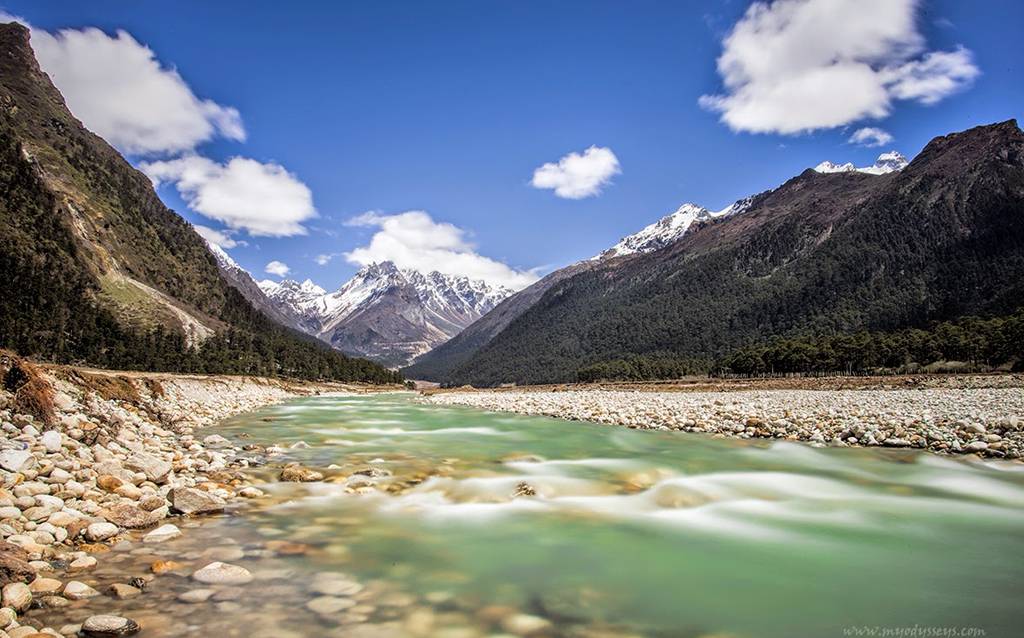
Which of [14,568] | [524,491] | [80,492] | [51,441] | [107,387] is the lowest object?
[524,491]

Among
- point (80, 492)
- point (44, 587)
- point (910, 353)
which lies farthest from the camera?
point (910, 353)

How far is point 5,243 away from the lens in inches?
3915

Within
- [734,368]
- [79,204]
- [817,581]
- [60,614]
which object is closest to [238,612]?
[60,614]

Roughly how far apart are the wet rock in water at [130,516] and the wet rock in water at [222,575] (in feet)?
8.62

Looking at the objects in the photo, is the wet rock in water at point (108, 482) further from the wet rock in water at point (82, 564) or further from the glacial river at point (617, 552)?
the wet rock in water at point (82, 564)

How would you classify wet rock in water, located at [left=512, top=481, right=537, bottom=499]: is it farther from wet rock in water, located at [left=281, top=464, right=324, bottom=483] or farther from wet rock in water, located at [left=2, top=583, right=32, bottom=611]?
wet rock in water, located at [left=2, top=583, right=32, bottom=611]

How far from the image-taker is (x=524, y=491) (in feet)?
45.2

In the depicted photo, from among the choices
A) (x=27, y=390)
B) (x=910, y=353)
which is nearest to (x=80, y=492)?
(x=27, y=390)

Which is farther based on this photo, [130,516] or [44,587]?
[130,516]

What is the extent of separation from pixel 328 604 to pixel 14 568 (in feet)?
12.4

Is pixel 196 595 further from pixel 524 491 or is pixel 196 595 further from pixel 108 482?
pixel 524 491

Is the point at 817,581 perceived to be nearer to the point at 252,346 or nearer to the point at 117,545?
the point at 117,545

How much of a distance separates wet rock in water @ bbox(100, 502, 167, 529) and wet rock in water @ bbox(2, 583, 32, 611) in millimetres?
3070

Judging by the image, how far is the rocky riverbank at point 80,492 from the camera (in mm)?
6371
